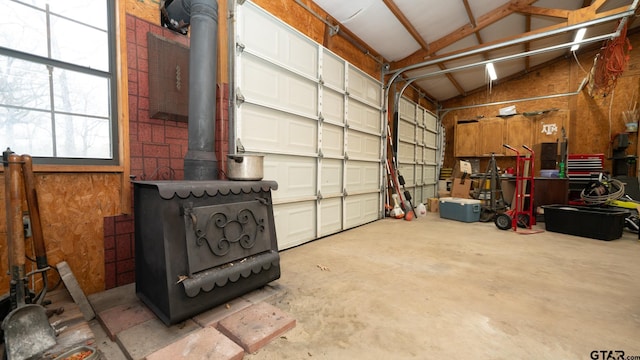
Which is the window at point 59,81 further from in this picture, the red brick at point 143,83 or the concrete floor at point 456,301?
the concrete floor at point 456,301

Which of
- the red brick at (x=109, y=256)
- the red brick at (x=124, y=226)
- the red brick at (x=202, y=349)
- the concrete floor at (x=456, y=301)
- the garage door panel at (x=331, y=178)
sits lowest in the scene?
the concrete floor at (x=456, y=301)

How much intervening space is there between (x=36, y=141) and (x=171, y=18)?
1.51m

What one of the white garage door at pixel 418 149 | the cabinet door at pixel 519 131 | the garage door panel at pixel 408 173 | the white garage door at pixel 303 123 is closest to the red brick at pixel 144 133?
the white garage door at pixel 303 123

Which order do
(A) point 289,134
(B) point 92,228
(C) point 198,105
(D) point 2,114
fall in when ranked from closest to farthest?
1. (D) point 2,114
2. (B) point 92,228
3. (C) point 198,105
4. (A) point 289,134

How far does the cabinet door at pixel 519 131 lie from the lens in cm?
732

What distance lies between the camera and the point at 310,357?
4.69ft

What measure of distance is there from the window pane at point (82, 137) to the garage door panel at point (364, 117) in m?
3.40

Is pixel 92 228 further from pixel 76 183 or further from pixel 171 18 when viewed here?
pixel 171 18

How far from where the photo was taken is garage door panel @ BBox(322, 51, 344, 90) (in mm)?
3949

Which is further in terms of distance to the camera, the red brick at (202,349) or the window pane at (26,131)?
the window pane at (26,131)

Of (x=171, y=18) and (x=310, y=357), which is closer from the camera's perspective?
(x=310, y=357)

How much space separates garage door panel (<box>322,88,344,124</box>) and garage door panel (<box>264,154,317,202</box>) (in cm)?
79

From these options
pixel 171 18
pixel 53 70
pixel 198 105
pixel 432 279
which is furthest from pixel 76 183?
pixel 432 279

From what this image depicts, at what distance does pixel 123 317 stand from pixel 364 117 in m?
4.43
